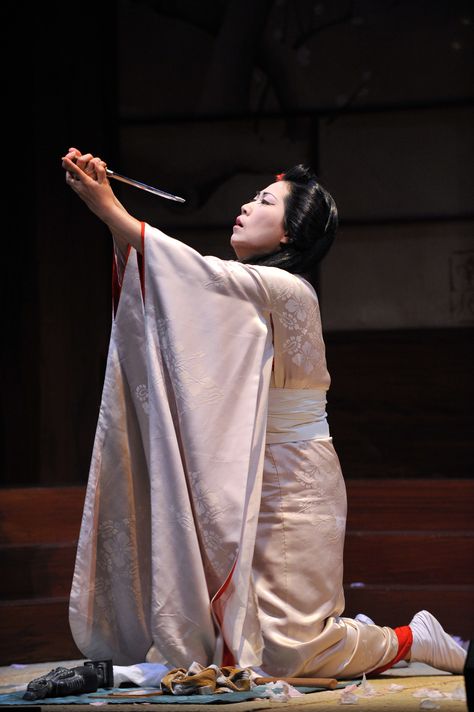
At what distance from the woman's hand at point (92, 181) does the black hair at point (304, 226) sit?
48 centimetres

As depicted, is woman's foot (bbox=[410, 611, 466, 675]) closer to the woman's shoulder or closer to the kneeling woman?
the kneeling woman

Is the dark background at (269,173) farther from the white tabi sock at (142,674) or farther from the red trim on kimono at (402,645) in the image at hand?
the white tabi sock at (142,674)

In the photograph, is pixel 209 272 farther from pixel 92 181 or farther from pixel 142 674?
pixel 142 674

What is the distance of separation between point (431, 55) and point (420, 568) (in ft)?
8.29

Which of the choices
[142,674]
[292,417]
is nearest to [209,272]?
[292,417]

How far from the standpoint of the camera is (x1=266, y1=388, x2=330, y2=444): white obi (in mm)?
2771

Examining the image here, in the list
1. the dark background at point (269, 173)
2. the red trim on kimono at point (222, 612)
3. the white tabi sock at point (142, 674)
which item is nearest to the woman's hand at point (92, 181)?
the red trim on kimono at point (222, 612)

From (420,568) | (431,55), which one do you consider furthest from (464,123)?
(420,568)

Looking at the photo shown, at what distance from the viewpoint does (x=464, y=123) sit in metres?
5.07

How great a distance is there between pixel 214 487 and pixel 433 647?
0.78 m

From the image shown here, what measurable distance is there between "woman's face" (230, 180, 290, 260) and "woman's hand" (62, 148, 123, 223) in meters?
0.42

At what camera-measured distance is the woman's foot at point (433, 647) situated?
2844 mm

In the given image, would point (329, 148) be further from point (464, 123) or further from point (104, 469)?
point (104, 469)

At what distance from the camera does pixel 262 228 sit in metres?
2.93
